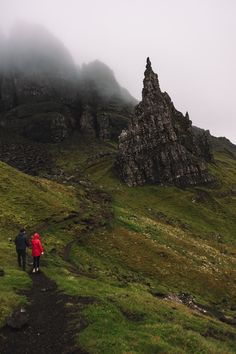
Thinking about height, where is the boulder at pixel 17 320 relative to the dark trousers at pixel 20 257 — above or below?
above

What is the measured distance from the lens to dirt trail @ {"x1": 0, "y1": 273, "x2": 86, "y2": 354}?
24656 millimetres

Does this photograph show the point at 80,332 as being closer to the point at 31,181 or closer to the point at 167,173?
the point at 31,181

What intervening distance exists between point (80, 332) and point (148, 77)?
17802cm

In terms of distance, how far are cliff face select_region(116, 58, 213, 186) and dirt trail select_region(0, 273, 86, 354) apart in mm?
133224

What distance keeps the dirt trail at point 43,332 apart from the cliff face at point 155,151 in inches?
5245

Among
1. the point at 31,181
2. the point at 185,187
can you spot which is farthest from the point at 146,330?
the point at 185,187

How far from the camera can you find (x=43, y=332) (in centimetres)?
2700

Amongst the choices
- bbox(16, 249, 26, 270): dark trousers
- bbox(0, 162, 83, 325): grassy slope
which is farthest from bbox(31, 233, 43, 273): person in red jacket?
bbox(0, 162, 83, 325): grassy slope

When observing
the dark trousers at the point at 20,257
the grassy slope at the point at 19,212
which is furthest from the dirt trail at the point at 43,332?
the dark trousers at the point at 20,257

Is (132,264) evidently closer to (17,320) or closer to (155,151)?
(17,320)

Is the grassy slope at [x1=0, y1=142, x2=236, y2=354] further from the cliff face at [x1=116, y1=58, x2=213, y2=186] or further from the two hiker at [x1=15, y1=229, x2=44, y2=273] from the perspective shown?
the cliff face at [x1=116, y1=58, x2=213, y2=186]

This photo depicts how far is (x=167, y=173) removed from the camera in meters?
171

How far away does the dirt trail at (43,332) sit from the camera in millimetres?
24656

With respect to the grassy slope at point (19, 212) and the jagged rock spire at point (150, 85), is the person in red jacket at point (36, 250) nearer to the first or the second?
the grassy slope at point (19, 212)
